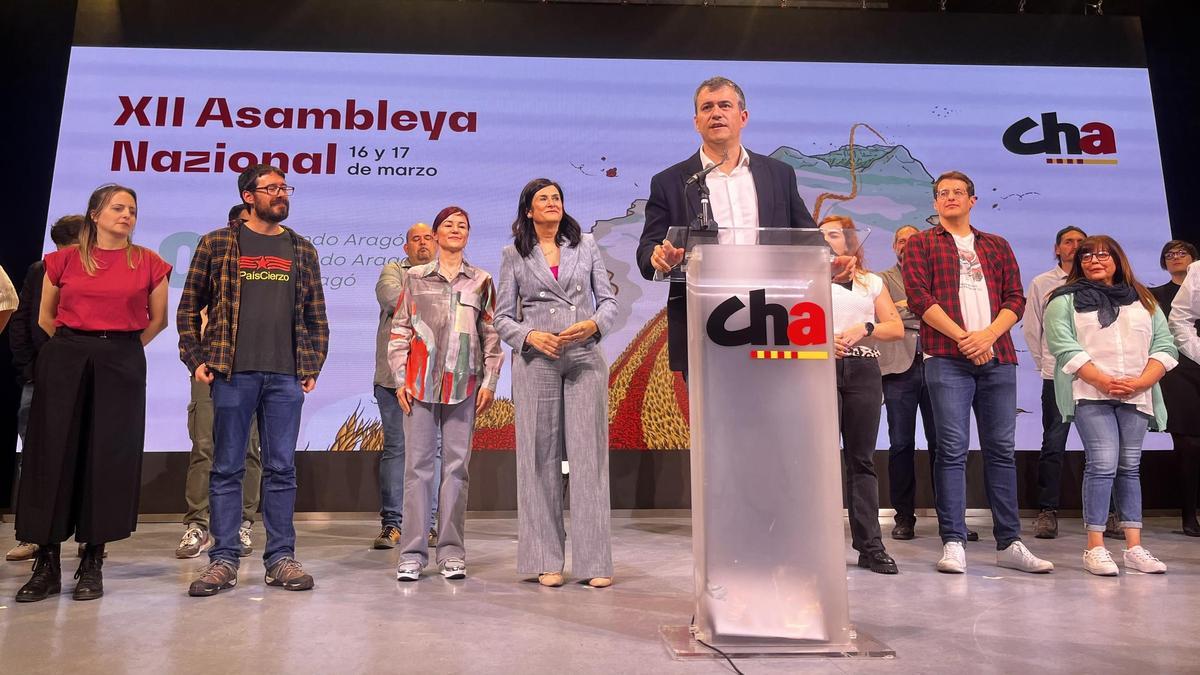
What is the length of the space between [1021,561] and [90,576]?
3.49 meters

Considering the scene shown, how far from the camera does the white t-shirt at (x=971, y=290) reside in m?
3.52

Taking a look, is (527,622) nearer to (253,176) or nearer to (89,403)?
(89,403)

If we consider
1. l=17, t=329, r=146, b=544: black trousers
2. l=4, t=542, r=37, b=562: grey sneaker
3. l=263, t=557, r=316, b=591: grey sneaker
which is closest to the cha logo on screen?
l=263, t=557, r=316, b=591: grey sneaker

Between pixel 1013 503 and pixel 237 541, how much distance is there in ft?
10.1

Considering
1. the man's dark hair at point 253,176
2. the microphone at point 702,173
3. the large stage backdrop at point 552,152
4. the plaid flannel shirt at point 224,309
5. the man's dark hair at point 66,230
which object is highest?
the large stage backdrop at point 552,152

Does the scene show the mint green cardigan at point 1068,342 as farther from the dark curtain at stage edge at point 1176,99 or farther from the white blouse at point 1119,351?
the dark curtain at stage edge at point 1176,99

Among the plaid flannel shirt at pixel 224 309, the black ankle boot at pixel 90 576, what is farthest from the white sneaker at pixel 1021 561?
the black ankle boot at pixel 90 576

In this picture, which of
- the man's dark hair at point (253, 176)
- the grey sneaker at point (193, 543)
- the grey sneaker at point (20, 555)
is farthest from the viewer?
the grey sneaker at point (193, 543)

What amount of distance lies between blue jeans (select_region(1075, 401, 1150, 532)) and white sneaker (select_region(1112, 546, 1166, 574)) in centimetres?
11

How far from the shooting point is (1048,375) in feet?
15.8

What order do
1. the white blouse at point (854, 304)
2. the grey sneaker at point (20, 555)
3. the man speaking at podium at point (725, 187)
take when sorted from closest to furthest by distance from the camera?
the man speaking at podium at point (725, 187)
the white blouse at point (854, 304)
the grey sneaker at point (20, 555)

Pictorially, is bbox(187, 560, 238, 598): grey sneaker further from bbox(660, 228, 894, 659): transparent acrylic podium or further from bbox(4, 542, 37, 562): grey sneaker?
bbox(660, 228, 894, 659): transparent acrylic podium

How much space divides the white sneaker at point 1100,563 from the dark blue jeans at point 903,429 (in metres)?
1.07

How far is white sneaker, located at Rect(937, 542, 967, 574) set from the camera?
3.41 metres
